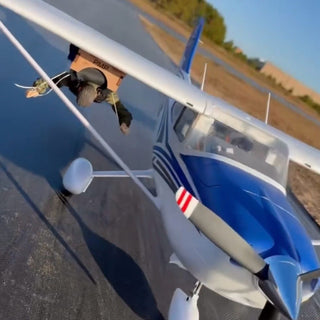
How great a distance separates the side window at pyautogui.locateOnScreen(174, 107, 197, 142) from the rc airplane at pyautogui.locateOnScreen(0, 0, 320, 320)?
2cm

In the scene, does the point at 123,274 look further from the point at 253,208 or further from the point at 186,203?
the point at 186,203

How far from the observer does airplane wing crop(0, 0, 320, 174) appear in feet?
18.7

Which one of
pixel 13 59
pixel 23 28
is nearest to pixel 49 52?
pixel 23 28

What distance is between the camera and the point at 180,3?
5994 centimetres

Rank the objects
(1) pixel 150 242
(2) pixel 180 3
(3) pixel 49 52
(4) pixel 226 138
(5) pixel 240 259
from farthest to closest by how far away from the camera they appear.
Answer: (2) pixel 180 3 < (3) pixel 49 52 < (1) pixel 150 242 < (4) pixel 226 138 < (5) pixel 240 259

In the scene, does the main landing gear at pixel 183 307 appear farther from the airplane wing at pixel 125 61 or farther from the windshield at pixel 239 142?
the airplane wing at pixel 125 61

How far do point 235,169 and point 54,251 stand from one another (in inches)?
77.3

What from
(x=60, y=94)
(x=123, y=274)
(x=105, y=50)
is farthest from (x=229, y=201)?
(x=60, y=94)

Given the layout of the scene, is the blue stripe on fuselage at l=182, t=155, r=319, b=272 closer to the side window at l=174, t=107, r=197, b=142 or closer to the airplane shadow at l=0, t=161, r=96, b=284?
the side window at l=174, t=107, r=197, b=142

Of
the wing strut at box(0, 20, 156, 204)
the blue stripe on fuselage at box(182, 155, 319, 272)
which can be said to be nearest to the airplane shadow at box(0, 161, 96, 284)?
the wing strut at box(0, 20, 156, 204)

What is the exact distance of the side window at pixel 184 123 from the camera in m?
5.89

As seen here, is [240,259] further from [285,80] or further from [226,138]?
[285,80]

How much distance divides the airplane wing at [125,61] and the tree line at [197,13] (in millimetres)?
54517

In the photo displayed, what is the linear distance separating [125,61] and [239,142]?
1.66m
